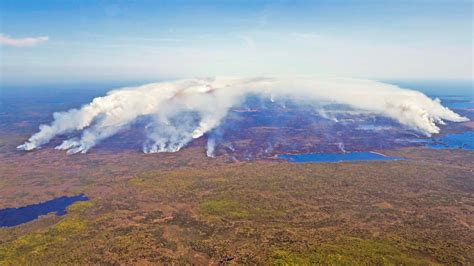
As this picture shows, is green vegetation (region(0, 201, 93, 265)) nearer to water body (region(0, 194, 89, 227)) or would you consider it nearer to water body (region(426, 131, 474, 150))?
water body (region(0, 194, 89, 227))

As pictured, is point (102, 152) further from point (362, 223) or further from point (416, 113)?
point (416, 113)

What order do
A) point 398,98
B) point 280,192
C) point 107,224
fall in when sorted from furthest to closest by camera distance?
point 398,98 → point 280,192 → point 107,224

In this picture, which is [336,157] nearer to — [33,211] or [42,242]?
[33,211]

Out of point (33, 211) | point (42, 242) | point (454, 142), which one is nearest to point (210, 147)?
point (33, 211)

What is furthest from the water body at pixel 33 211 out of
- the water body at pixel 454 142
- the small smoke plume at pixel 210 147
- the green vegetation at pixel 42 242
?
the water body at pixel 454 142

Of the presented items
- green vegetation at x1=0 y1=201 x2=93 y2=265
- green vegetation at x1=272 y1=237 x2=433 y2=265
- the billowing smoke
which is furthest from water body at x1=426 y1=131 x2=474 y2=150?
green vegetation at x1=0 y1=201 x2=93 y2=265

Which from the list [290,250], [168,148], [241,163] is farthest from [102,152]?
[290,250]
